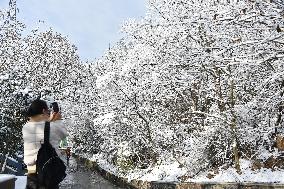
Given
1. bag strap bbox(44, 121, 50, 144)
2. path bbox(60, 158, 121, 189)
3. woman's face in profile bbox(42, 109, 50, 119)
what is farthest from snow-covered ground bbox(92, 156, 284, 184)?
bag strap bbox(44, 121, 50, 144)

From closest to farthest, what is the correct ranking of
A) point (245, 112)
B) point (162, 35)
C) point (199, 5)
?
1. point (245, 112)
2. point (199, 5)
3. point (162, 35)

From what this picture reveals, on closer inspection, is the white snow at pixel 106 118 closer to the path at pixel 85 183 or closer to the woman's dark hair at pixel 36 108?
the path at pixel 85 183

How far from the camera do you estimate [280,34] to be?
8227mm

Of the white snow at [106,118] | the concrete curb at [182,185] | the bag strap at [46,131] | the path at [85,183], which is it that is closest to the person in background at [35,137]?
the bag strap at [46,131]

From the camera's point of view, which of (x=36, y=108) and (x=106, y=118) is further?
(x=106, y=118)

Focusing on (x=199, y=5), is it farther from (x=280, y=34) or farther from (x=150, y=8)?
(x=280, y=34)

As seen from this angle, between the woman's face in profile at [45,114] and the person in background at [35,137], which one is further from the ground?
the woman's face in profile at [45,114]

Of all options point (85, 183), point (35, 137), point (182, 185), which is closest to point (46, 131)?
point (35, 137)

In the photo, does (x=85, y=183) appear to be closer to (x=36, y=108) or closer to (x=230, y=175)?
(x=230, y=175)

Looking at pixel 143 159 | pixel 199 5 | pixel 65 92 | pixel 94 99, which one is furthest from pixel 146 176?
pixel 65 92

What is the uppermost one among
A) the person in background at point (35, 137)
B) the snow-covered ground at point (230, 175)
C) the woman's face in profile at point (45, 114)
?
the snow-covered ground at point (230, 175)

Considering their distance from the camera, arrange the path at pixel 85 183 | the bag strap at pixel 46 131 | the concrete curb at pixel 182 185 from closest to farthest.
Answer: the bag strap at pixel 46 131, the concrete curb at pixel 182 185, the path at pixel 85 183

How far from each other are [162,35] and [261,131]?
285 inches

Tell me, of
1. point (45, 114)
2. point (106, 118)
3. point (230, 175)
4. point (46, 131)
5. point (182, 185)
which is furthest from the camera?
point (106, 118)
